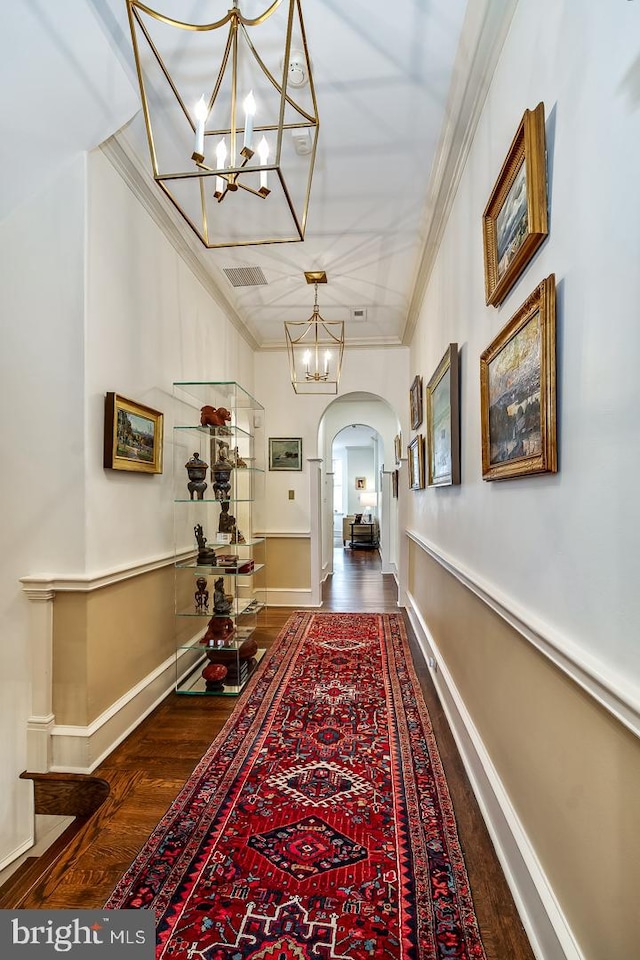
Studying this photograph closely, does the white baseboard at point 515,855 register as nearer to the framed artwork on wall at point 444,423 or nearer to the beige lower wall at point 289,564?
the framed artwork on wall at point 444,423

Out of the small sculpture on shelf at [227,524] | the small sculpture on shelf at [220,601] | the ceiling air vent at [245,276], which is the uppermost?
the ceiling air vent at [245,276]

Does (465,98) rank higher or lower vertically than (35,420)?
higher

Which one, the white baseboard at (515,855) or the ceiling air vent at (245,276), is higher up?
the ceiling air vent at (245,276)

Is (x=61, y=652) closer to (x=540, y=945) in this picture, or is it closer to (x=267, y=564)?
(x=540, y=945)

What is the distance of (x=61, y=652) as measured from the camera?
2439mm

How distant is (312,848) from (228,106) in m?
3.19

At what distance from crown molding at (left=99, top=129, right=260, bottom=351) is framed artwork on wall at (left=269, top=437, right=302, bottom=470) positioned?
1849mm

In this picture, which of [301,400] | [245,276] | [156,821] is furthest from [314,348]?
[156,821]

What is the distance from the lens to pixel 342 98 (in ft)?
7.78

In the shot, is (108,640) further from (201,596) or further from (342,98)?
(342,98)

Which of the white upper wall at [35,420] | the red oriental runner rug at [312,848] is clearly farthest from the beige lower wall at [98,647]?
the red oriental runner rug at [312,848]

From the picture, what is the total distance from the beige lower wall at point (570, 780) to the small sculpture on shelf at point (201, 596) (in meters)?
2.06

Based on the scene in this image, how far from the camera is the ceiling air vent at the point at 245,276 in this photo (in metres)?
4.14

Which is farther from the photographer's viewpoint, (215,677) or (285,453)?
(285,453)
